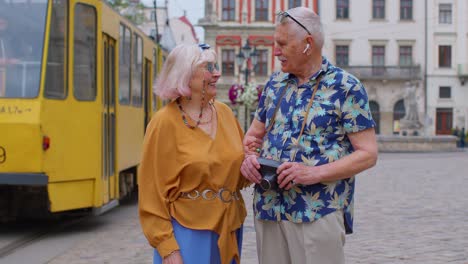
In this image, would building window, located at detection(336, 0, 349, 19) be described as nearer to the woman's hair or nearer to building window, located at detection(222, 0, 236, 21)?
building window, located at detection(222, 0, 236, 21)

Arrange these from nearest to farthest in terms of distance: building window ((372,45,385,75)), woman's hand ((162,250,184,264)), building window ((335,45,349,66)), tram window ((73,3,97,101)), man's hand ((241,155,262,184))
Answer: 1. man's hand ((241,155,262,184))
2. woman's hand ((162,250,184,264))
3. tram window ((73,3,97,101))
4. building window ((335,45,349,66))
5. building window ((372,45,385,75))

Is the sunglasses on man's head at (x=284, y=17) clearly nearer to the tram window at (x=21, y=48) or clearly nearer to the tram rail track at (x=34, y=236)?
the tram rail track at (x=34, y=236)

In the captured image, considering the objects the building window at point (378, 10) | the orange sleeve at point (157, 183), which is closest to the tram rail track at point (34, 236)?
the orange sleeve at point (157, 183)

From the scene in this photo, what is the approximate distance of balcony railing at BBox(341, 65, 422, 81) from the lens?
219 feet

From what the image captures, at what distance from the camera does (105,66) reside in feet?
39.0

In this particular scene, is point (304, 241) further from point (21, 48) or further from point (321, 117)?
point (21, 48)

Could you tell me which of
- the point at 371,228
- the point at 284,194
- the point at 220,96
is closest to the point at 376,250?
the point at 371,228

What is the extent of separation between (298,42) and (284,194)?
67cm

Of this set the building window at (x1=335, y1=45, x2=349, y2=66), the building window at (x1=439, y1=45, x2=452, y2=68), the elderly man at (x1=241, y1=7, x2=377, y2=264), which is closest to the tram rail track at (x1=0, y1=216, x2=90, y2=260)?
the elderly man at (x1=241, y1=7, x2=377, y2=264)

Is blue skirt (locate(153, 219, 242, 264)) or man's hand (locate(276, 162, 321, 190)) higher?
man's hand (locate(276, 162, 321, 190))

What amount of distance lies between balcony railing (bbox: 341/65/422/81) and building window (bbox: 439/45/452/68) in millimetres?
1853

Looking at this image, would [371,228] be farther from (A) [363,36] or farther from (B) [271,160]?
(A) [363,36]

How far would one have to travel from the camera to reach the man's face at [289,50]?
3791 millimetres

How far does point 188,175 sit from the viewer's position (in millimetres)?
3945
